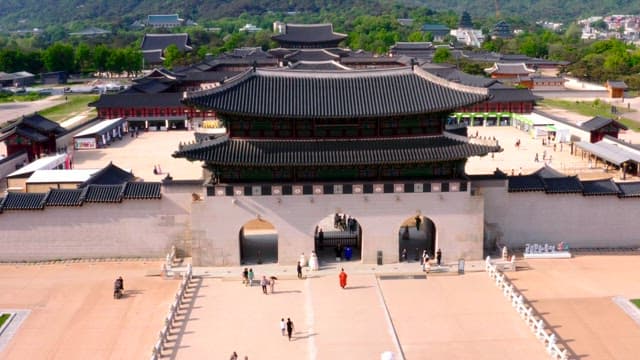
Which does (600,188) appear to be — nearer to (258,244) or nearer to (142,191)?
(258,244)

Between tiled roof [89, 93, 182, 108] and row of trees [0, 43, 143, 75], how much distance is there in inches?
2124

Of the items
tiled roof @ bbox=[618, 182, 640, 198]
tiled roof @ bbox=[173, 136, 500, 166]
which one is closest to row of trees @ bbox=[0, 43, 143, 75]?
tiled roof @ bbox=[173, 136, 500, 166]

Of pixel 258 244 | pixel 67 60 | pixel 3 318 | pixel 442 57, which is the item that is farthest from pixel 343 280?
pixel 67 60

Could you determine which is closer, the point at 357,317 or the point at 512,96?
the point at 357,317

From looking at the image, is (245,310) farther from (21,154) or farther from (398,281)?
(21,154)

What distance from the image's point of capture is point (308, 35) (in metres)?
118

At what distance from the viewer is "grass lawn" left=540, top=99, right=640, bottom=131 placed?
8525 cm

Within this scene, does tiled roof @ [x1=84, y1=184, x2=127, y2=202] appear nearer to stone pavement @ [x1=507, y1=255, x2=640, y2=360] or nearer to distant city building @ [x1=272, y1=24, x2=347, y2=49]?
stone pavement @ [x1=507, y1=255, x2=640, y2=360]

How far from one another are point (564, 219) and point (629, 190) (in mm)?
4057

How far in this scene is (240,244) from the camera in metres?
34.2

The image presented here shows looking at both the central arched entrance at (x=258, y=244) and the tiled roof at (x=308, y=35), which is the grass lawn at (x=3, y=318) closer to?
the central arched entrance at (x=258, y=244)

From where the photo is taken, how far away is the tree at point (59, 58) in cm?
13362

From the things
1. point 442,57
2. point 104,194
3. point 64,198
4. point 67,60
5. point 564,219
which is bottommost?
point 564,219

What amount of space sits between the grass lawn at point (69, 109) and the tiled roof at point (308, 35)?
35384 mm
